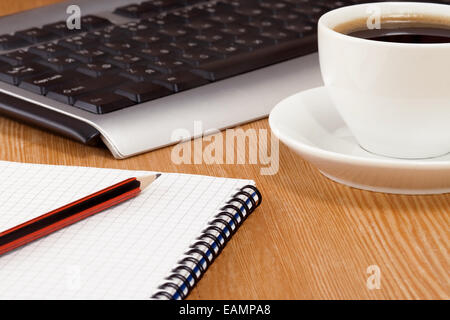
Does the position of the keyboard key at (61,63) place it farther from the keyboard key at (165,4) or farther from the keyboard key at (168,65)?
the keyboard key at (165,4)

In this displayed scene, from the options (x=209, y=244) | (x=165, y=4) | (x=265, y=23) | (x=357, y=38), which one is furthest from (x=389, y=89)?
(x=165, y=4)

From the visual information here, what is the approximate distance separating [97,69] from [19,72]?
7 centimetres

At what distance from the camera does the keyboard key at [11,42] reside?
747 mm

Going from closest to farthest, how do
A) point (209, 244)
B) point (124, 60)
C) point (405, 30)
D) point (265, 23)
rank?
point (209, 244) < point (405, 30) < point (124, 60) < point (265, 23)

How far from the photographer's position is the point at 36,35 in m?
0.77

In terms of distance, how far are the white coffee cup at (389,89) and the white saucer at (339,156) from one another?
16 millimetres

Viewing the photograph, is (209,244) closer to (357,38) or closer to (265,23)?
(357,38)

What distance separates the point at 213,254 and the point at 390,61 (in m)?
0.19

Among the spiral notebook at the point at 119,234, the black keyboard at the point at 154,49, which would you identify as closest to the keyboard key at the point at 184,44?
the black keyboard at the point at 154,49

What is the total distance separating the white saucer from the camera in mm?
521
